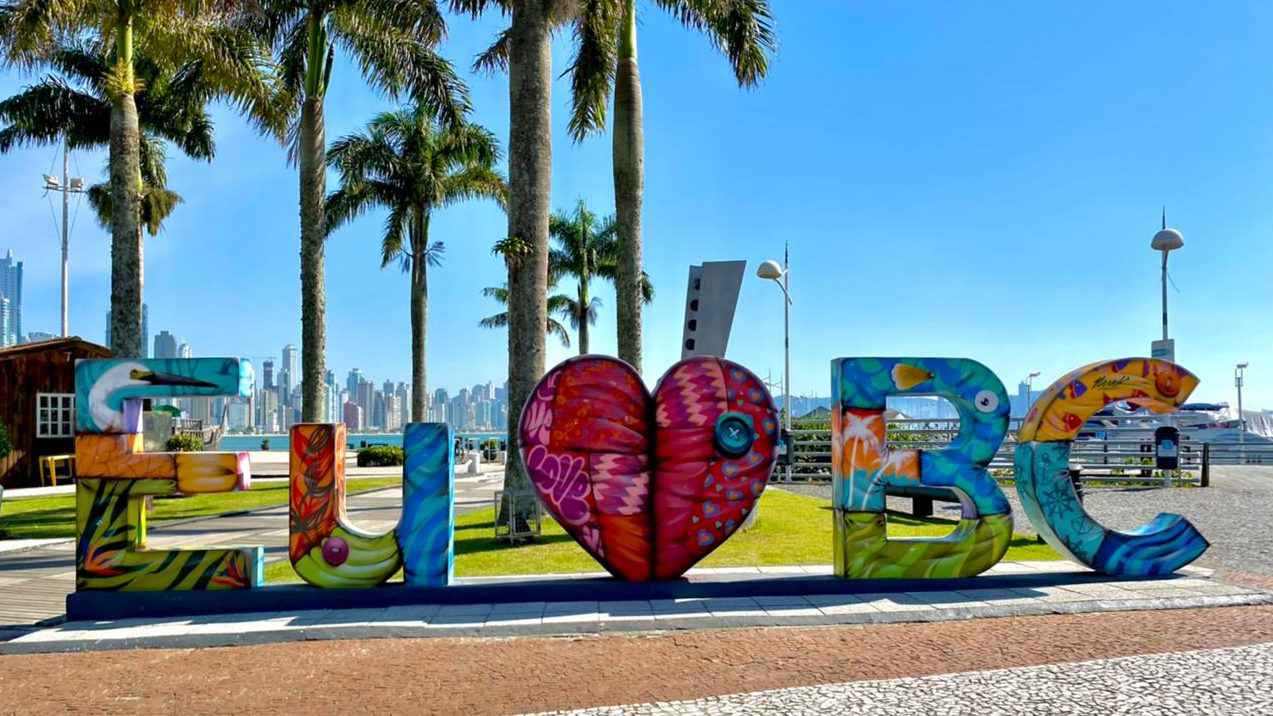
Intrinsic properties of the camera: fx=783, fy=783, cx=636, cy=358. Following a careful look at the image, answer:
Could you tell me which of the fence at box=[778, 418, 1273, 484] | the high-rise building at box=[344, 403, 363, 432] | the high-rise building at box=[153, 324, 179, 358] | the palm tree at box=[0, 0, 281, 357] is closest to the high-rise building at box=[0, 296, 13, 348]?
the high-rise building at box=[153, 324, 179, 358]

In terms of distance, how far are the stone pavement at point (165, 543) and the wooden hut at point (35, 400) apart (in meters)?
10.6

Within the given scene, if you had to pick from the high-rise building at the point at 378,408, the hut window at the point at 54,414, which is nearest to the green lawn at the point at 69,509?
the hut window at the point at 54,414

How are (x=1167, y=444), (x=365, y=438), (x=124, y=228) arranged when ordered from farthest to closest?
1. (x=365, y=438)
2. (x=1167, y=444)
3. (x=124, y=228)

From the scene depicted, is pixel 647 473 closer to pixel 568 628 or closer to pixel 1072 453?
pixel 568 628

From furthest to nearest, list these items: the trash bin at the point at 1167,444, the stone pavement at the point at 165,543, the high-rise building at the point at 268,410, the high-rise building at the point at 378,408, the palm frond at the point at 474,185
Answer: the high-rise building at the point at 378,408 → the high-rise building at the point at 268,410 → the palm frond at the point at 474,185 → the trash bin at the point at 1167,444 → the stone pavement at the point at 165,543

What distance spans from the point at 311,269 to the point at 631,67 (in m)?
7.54

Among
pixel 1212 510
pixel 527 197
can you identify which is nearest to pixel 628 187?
pixel 527 197

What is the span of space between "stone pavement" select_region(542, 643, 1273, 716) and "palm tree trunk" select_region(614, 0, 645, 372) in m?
8.71

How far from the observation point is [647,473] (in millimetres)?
8039

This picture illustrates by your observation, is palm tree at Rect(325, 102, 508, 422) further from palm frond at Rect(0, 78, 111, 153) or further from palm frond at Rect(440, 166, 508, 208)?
palm frond at Rect(0, 78, 111, 153)

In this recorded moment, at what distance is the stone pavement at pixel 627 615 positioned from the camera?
664 cm

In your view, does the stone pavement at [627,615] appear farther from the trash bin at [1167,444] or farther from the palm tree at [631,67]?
the trash bin at [1167,444]

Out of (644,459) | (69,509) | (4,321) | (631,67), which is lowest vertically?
(69,509)

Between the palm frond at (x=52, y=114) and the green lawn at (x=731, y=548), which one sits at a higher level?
the palm frond at (x=52, y=114)
